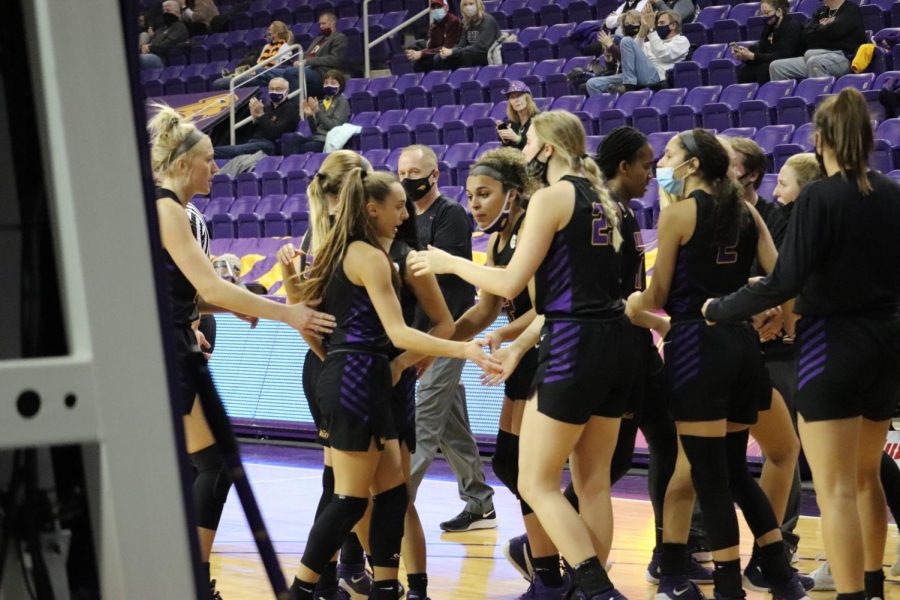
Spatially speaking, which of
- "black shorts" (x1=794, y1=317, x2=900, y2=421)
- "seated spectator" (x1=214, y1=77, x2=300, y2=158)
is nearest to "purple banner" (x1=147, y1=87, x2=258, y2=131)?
"seated spectator" (x1=214, y1=77, x2=300, y2=158)

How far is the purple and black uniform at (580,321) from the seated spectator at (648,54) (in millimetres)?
8892

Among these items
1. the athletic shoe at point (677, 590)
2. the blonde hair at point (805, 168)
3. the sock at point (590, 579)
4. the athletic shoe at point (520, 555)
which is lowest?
the athletic shoe at point (520, 555)

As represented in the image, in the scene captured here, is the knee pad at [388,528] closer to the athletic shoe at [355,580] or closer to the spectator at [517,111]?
the athletic shoe at [355,580]

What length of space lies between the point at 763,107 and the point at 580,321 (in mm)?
7517

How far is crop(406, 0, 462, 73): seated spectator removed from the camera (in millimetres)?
15188

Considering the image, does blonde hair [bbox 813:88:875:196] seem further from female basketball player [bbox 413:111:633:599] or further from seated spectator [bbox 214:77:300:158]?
seated spectator [bbox 214:77:300:158]

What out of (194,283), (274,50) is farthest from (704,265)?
(274,50)

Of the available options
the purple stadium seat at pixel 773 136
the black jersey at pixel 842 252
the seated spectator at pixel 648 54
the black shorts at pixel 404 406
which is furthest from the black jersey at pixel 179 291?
the seated spectator at pixel 648 54

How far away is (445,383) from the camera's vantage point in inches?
246

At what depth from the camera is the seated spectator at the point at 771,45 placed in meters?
11.8

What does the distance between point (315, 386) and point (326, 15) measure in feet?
40.7

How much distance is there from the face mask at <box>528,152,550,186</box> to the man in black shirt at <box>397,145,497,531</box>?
3.20 feet

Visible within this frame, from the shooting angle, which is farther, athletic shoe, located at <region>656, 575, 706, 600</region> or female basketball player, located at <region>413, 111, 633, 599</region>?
athletic shoe, located at <region>656, 575, 706, 600</region>

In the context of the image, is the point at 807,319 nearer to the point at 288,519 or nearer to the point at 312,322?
the point at 312,322
